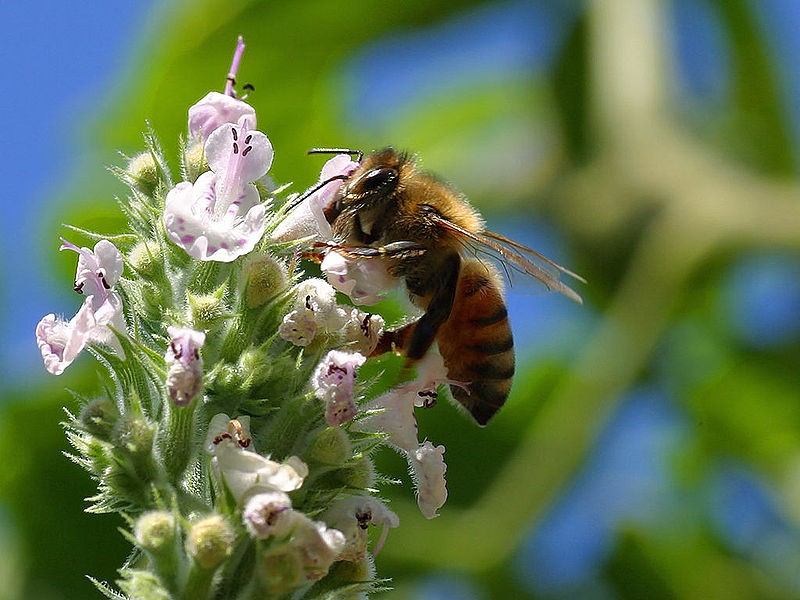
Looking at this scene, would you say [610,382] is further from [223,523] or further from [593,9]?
[223,523]

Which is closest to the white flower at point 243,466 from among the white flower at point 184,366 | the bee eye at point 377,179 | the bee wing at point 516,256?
the white flower at point 184,366

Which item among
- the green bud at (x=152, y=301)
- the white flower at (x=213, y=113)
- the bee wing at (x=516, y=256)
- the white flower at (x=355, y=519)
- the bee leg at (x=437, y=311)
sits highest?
the white flower at (x=213, y=113)

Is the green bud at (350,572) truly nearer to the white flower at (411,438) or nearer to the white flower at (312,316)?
the white flower at (411,438)

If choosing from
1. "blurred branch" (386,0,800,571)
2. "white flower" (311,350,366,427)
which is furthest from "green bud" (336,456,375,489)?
"blurred branch" (386,0,800,571)

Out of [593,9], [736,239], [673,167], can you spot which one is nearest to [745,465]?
[736,239]

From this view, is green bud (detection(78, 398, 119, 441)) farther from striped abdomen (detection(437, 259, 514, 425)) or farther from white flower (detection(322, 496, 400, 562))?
striped abdomen (detection(437, 259, 514, 425))
